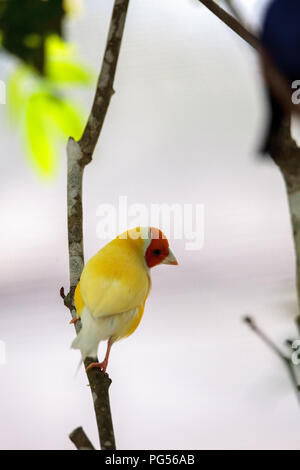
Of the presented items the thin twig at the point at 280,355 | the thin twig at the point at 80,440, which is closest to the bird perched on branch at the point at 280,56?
the thin twig at the point at 280,355

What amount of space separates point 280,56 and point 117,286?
1.41 feet

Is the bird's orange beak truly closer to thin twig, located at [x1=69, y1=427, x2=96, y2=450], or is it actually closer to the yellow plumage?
the yellow plumage

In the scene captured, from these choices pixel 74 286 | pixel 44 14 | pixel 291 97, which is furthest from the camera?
pixel 74 286

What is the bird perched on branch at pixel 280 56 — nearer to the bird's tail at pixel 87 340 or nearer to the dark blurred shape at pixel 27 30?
the dark blurred shape at pixel 27 30

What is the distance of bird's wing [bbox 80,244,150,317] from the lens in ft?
2.89

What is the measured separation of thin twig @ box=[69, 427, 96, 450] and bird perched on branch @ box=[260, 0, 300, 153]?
0.41m

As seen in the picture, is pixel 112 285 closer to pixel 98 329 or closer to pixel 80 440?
pixel 98 329

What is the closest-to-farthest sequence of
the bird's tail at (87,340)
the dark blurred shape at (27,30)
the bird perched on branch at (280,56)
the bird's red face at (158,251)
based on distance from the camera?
the bird perched on branch at (280,56) < the dark blurred shape at (27,30) < the bird's tail at (87,340) < the bird's red face at (158,251)

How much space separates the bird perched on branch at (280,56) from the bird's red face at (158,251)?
14.8 inches

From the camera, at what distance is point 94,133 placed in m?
1.03

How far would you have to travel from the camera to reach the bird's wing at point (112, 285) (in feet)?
2.89
